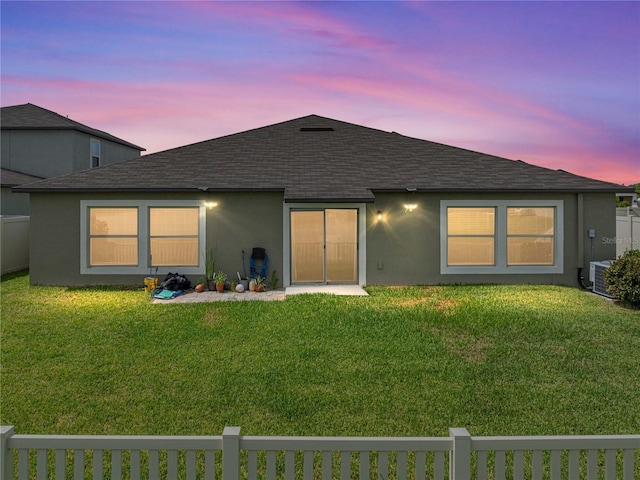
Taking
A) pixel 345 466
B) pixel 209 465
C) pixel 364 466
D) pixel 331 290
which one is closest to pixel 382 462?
pixel 364 466

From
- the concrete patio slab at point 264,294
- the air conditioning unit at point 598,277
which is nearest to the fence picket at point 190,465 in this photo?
the concrete patio slab at point 264,294

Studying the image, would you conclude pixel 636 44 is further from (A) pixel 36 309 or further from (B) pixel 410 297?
(A) pixel 36 309

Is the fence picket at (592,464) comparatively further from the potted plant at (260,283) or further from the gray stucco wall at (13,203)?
the gray stucco wall at (13,203)

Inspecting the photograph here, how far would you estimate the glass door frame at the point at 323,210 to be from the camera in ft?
40.8

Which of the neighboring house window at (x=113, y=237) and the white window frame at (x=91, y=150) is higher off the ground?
the white window frame at (x=91, y=150)

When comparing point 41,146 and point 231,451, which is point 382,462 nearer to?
point 231,451

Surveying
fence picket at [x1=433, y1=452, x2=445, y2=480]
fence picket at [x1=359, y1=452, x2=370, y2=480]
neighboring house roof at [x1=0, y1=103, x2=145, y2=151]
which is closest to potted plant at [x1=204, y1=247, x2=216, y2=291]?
fence picket at [x1=359, y1=452, x2=370, y2=480]

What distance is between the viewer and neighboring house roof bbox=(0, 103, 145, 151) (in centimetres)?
2183

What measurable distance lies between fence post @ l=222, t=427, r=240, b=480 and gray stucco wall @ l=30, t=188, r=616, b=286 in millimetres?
9932

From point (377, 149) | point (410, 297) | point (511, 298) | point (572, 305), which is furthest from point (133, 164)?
point (572, 305)

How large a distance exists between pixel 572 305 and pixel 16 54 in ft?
57.8

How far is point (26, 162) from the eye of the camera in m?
22.1

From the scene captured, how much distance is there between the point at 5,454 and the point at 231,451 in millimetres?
1293

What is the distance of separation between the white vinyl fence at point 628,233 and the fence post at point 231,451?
1614cm
